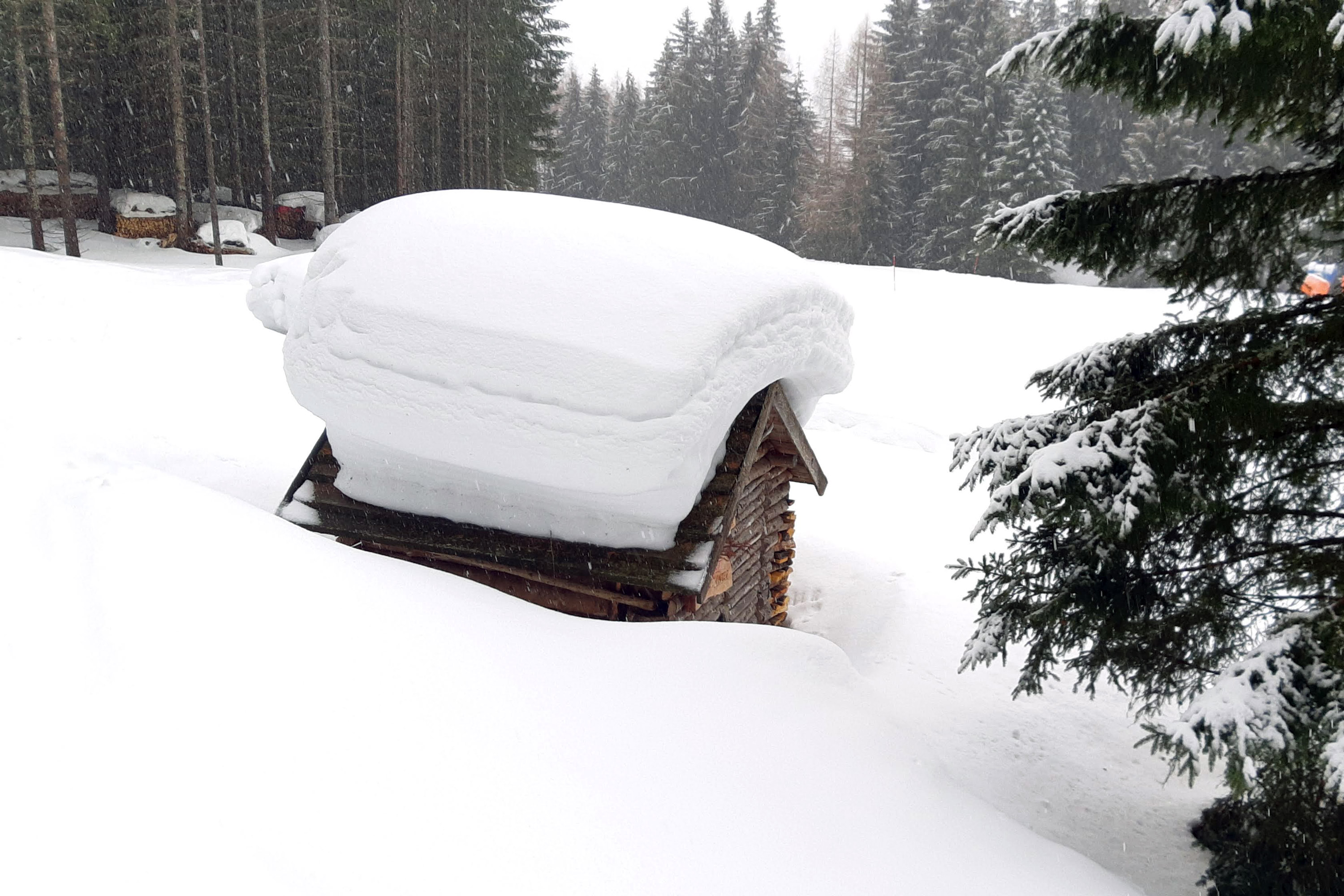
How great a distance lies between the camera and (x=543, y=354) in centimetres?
497

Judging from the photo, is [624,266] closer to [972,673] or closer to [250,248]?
[972,673]

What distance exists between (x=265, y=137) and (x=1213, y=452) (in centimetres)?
2426

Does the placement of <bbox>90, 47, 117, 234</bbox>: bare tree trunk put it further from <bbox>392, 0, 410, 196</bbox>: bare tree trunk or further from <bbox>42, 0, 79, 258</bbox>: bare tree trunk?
<bbox>392, 0, 410, 196</bbox>: bare tree trunk

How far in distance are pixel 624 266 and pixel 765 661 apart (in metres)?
2.47

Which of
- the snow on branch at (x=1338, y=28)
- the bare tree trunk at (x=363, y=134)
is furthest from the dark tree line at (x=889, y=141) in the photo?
the snow on branch at (x=1338, y=28)

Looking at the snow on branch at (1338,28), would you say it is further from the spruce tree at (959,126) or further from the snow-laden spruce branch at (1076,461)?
the spruce tree at (959,126)

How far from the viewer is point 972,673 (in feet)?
26.3

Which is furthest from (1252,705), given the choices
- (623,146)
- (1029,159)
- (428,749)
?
(623,146)

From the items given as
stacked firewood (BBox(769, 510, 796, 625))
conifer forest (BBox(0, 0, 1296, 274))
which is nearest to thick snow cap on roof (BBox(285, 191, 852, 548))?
stacked firewood (BBox(769, 510, 796, 625))

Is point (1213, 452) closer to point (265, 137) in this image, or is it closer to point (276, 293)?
point (276, 293)

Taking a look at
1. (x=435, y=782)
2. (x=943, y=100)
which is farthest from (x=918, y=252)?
(x=435, y=782)

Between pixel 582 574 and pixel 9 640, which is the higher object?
pixel 9 640

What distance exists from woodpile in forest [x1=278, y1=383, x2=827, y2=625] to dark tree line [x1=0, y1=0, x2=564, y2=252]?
Result: 1727 cm

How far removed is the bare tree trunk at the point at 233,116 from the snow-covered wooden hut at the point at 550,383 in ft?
76.8
